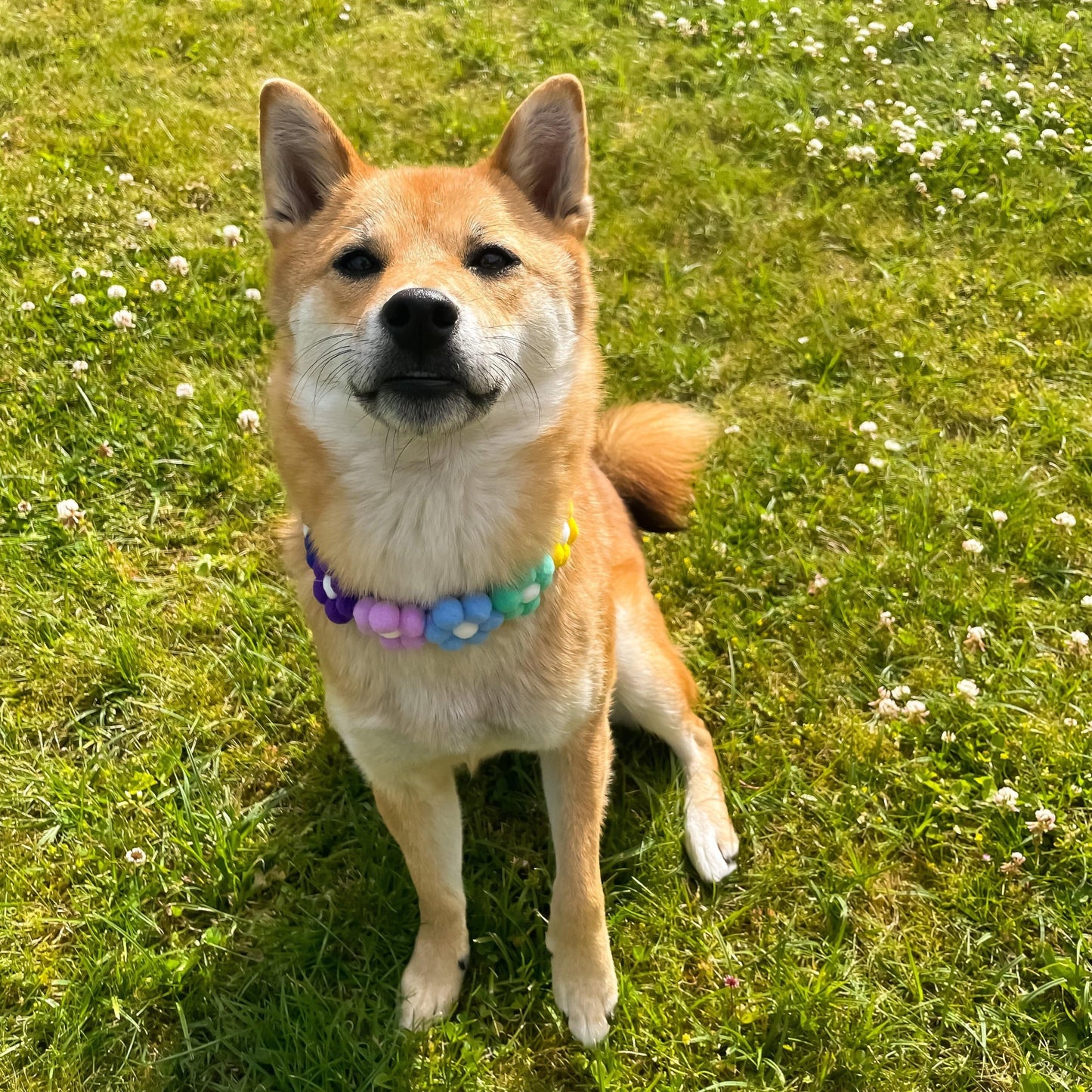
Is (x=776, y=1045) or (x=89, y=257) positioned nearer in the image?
(x=776, y=1045)

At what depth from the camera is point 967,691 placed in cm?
280

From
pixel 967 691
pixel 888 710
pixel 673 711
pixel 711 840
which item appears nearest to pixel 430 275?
pixel 673 711

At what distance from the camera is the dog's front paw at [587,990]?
2295mm

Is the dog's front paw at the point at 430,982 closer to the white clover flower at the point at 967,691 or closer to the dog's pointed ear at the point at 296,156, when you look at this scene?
the white clover flower at the point at 967,691

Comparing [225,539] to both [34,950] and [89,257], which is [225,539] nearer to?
[34,950]

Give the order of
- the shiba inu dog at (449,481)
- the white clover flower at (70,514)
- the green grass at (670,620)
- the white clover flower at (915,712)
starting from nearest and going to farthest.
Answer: the shiba inu dog at (449,481), the green grass at (670,620), the white clover flower at (915,712), the white clover flower at (70,514)

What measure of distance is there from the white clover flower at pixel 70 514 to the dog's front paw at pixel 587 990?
8.24ft

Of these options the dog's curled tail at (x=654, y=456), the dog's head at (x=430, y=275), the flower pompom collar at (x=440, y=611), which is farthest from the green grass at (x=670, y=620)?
the dog's head at (x=430, y=275)

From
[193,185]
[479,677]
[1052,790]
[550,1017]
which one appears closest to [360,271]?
[479,677]

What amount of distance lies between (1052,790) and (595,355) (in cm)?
197

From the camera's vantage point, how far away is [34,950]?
2457 millimetres

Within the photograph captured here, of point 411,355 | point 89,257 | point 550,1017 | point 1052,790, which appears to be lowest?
point 550,1017

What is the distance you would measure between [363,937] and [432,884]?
0.36 meters

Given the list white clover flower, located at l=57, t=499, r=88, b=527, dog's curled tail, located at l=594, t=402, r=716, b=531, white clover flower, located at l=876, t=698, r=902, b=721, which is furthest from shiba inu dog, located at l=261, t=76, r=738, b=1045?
white clover flower, located at l=57, t=499, r=88, b=527
